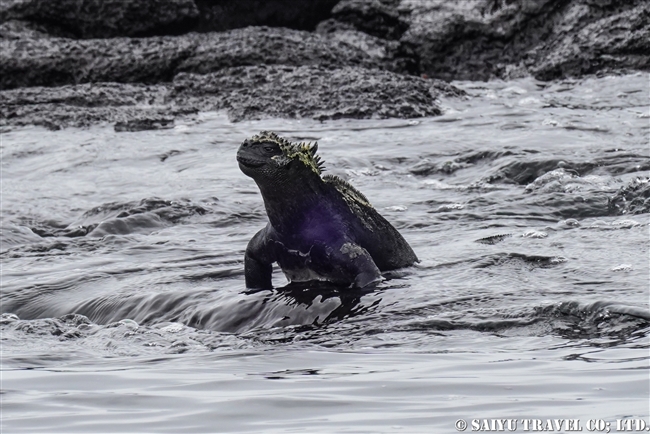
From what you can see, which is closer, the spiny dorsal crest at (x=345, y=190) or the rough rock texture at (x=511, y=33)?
the spiny dorsal crest at (x=345, y=190)

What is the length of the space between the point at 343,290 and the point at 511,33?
1257 cm

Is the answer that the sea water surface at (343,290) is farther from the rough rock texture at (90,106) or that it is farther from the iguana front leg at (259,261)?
the rough rock texture at (90,106)

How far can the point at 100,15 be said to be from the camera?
67.6 ft

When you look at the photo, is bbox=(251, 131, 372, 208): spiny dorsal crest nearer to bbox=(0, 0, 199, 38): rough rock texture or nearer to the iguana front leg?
the iguana front leg

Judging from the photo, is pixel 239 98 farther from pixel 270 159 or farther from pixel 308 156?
pixel 270 159

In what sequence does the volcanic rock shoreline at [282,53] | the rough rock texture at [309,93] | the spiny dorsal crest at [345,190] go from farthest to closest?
the volcanic rock shoreline at [282,53], the rough rock texture at [309,93], the spiny dorsal crest at [345,190]

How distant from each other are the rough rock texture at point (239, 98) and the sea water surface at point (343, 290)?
14.6 inches

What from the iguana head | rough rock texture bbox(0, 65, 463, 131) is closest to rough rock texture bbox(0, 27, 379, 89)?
rough rock texture bbox(0, 65, 463, 131)

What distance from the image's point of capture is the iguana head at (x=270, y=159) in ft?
24.5

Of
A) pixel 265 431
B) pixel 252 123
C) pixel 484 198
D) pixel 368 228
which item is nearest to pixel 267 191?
pixel 368 228

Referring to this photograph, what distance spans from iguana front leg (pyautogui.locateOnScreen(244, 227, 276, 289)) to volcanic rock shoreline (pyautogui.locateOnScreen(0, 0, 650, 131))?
7722mm

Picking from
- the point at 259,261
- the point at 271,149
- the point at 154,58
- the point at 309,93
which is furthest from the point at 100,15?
the point at 271,149

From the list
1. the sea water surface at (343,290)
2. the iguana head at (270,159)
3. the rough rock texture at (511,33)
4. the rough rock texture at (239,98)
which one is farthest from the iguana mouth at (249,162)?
the rough rock texture at (511,33)

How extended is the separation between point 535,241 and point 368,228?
1.79m
